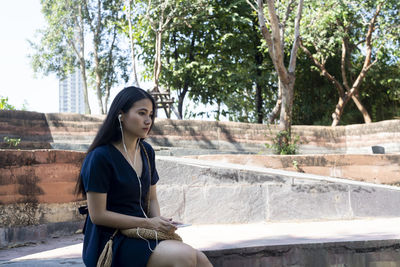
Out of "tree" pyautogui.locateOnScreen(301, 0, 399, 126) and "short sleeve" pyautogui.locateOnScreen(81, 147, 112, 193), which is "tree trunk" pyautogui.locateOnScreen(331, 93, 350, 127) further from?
"short sleeve" pyautogui.locateOnScreen(81, 147, 112, 193)

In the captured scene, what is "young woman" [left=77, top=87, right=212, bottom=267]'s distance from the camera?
239cm

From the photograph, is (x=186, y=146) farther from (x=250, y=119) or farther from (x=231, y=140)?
(x=250, y=119)

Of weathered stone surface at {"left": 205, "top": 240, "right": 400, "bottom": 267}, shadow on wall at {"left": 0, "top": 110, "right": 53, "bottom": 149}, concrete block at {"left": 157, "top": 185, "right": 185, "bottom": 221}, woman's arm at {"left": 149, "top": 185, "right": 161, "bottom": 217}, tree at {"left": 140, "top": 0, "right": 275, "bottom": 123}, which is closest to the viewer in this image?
woman's arm at {"left": 149, "top": 185, "right": 161, "bottom": 217}

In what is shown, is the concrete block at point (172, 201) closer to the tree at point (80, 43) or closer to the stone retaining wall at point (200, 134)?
the stone retaining wall at point (200, 134)

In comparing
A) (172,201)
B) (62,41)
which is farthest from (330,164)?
(62,41)

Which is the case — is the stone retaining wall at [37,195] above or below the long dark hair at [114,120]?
below

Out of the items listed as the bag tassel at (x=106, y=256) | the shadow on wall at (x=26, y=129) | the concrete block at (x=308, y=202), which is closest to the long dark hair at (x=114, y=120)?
the bag tassel at (x=106, y=256)

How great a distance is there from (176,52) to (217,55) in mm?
1756

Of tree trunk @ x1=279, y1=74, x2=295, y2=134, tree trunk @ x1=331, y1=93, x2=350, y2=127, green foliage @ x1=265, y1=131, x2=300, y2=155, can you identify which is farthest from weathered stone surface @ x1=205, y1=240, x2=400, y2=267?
tree trunk @ x1=331, y1=93, x2=350, y2=127

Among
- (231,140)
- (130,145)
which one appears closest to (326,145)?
(231,140)

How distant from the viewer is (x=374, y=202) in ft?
17.4

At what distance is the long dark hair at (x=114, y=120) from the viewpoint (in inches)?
104

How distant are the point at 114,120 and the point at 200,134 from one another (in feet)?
24.1

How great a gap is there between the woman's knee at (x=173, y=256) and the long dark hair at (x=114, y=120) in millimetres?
579
